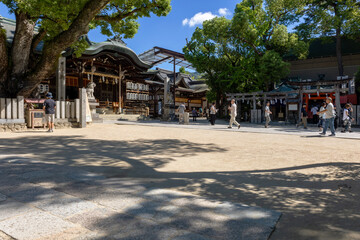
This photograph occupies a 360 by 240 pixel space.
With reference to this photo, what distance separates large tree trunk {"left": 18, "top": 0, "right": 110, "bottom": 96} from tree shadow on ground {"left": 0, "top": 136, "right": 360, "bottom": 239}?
5.17 meters

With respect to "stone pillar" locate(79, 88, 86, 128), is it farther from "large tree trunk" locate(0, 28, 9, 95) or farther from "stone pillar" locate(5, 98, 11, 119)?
"large tree trunk" locate(0, 28, 9, 95)

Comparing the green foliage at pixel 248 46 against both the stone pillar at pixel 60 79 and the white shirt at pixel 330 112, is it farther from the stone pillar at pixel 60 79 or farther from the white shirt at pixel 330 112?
the stone pillar at pixel 60 79

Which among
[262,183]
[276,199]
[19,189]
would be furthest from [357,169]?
[19,189]

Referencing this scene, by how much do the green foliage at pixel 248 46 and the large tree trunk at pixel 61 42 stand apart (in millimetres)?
14724

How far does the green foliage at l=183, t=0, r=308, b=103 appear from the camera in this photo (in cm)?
1956

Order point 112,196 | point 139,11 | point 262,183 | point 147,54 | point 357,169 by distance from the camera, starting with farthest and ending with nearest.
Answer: point 147,54
point 139,11
point 357,169
point 262,183
point 112,196

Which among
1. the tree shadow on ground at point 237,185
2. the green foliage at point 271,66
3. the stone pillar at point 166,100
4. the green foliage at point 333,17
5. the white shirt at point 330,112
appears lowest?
the tree shadow on ground at point 237,185

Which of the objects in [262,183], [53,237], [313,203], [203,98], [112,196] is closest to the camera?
[53,237]

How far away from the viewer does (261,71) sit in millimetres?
19641

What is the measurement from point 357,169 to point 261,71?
54.5 feet

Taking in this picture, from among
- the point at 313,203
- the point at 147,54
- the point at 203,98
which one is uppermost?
the point at 147,54

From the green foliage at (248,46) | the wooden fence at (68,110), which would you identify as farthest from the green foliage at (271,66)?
the wooden fence at (68,110)

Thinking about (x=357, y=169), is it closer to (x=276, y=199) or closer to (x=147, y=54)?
(x=276, y=199)

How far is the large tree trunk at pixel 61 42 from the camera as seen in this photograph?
7608 millimetres
